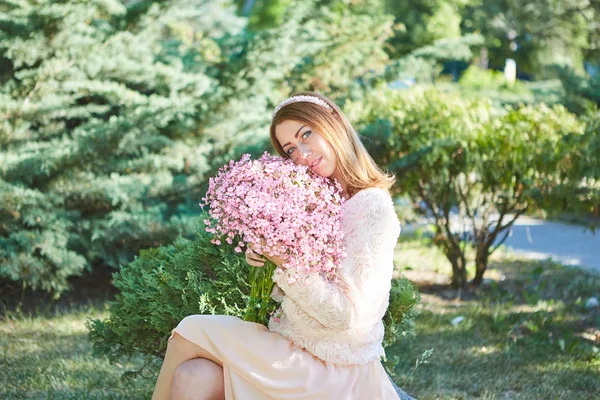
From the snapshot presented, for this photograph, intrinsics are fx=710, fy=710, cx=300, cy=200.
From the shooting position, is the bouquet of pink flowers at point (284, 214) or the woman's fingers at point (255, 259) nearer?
the bouquet of pink flowers at point (284, 214)

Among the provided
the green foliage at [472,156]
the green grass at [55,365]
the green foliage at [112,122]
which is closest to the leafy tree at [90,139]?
the green foliage at [112,122]

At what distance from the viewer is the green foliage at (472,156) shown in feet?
18.2

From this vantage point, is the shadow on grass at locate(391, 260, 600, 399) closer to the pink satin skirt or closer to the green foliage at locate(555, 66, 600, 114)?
the pink satin skirt

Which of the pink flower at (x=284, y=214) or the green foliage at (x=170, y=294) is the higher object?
the pink flower at (x=284, y=214)

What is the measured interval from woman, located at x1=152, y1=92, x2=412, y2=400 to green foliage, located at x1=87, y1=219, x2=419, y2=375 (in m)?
0.55

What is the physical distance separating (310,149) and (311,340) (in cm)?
72

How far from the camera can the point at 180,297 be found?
325 centimetres

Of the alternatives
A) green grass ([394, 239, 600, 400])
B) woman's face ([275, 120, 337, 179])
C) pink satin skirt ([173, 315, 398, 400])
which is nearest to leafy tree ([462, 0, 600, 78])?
green grass ([394, 239, 600, 400])

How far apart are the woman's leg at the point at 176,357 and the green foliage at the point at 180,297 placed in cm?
54

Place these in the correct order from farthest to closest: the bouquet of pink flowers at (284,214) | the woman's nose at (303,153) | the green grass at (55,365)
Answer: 1. the green grass at (55,365)
2. the woman's nose at (303,153)
3. the bouquet of pink flowers at (284,214)

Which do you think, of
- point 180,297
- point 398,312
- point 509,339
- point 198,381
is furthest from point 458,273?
point 198,381

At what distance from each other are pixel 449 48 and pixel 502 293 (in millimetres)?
3960

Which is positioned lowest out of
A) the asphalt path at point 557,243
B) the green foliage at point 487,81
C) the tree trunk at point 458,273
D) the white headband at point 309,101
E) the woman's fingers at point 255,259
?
the green foliage at point 487,81

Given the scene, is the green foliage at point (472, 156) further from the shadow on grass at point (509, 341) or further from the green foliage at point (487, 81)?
the green foliage at point (487, 81)
